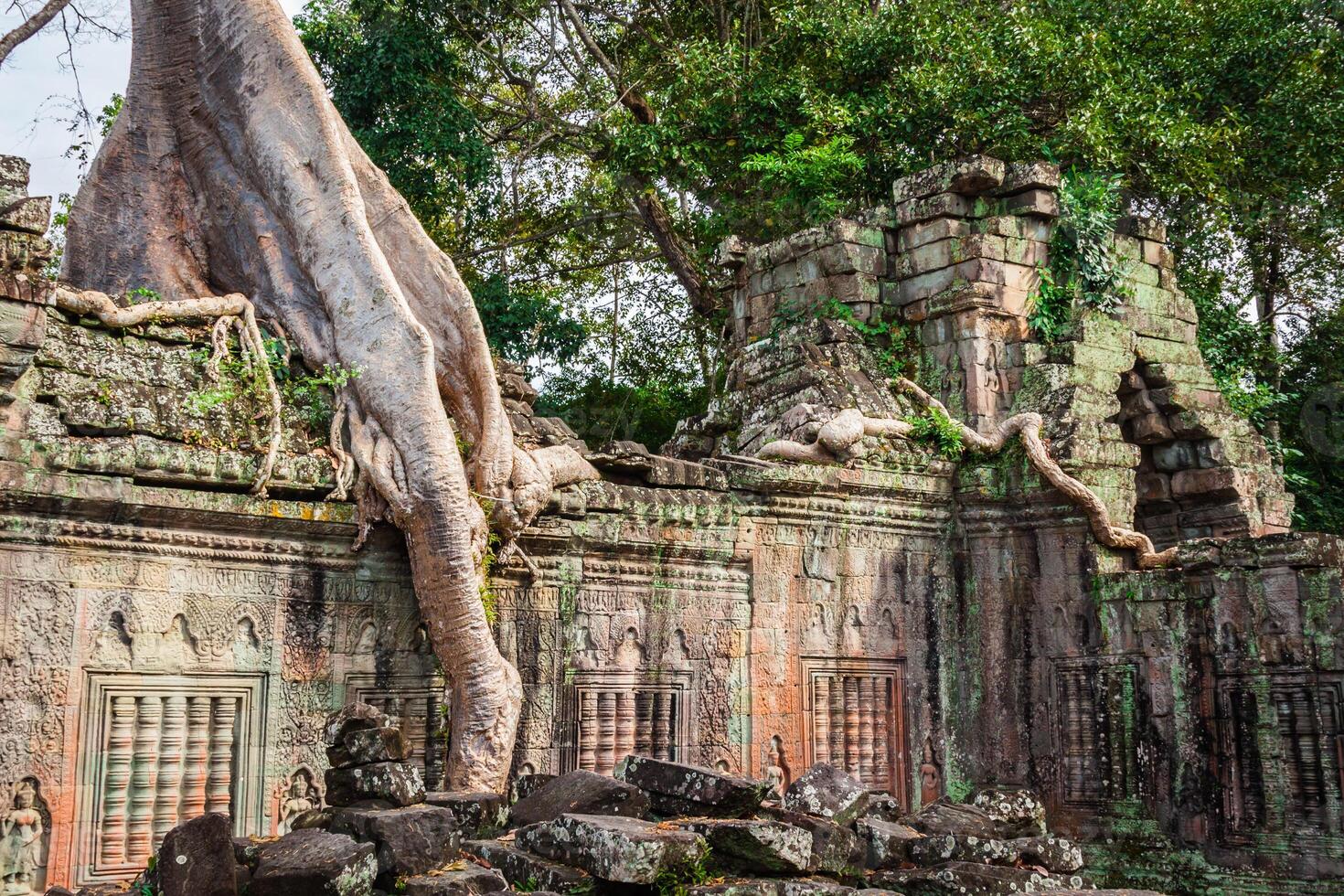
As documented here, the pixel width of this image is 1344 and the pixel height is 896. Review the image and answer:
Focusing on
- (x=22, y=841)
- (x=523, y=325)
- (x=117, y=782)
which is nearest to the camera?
(x=22, y=841)

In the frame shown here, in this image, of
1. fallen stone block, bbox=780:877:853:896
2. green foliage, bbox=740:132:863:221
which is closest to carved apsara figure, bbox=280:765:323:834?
fallen stone block, bbox=780:877:853:896

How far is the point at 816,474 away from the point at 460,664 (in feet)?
9.81

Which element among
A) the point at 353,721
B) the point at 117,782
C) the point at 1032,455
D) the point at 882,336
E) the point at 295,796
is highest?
the point at 882,336

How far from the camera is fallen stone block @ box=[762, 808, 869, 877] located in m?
6.02

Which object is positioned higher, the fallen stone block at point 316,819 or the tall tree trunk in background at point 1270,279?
the tall tree trunk in background at point 1270,279

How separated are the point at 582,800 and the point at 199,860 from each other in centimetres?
164

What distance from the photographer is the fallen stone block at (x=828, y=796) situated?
21.6ft

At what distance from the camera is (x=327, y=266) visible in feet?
25.2

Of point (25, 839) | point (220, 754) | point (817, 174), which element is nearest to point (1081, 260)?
point (817, 174)

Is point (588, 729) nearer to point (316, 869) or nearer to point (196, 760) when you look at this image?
point (196, 760)

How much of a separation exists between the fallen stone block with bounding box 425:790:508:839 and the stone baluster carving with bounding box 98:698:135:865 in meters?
1.37

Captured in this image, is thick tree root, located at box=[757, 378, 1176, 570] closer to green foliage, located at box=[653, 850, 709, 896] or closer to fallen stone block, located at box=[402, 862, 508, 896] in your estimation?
green foliage, located at box=[653, 850, 709, 896]

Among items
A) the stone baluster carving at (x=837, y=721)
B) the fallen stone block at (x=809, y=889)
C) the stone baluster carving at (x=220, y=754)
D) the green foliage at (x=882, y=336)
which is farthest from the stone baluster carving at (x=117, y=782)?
the green foliage at (x=882, y=336)

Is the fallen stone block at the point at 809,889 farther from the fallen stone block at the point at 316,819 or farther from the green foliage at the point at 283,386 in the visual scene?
the green foliage at the point at 283,386
